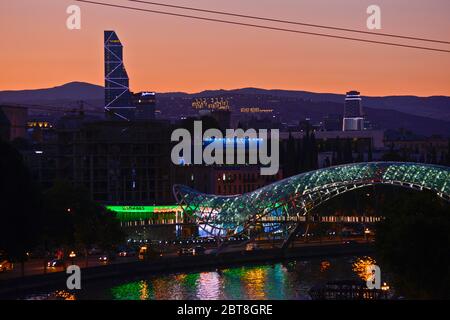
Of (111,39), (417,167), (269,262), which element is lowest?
(269,262)

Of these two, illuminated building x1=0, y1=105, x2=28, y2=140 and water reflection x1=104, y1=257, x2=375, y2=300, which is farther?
illuminated building x1=0, y1=105, x2=28, y2=140

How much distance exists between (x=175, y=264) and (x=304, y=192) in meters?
13.2

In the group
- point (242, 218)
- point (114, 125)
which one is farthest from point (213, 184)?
point (242, 218)

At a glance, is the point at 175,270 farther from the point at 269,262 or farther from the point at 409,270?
the point at 409,270

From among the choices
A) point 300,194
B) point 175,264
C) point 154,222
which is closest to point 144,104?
point 154,222

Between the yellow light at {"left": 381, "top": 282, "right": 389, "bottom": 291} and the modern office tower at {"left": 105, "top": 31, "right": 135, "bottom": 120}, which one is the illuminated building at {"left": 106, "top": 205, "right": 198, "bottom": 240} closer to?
the yellow light at {"left": 381, "top": 282, "right": 389, "bottom": 291}

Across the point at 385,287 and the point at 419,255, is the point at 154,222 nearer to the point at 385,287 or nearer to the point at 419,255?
the point at 385,287

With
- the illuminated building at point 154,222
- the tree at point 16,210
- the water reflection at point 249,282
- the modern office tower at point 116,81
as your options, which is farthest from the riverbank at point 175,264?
the modern office tower at point 116,81

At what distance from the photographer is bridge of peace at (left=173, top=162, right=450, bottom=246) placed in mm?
70438

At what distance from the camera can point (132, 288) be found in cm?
5250

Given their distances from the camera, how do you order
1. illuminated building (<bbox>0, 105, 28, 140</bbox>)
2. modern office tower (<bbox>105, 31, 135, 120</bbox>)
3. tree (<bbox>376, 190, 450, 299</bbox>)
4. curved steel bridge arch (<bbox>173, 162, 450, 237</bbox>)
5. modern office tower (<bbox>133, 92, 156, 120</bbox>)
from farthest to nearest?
modern office tower (<bbox>133, 92, 156, 120</bbox>) < modern office tower (<bbox>105, 31, 135, 120</bbox>) < illuminated building (<bbox>0, 105, 28, 140</bbox>) < curved steel bridge arch (<bbox>173, 162, 450, 237</bbox>) < tree (<bbox>376, 190, 450, 299</bbox>)

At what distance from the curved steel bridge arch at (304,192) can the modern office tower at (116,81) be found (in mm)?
94677

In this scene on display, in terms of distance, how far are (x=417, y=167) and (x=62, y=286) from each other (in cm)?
2636

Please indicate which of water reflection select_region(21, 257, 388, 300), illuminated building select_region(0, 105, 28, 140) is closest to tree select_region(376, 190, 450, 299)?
water reflection select_region(21, 257, 388, 300)
